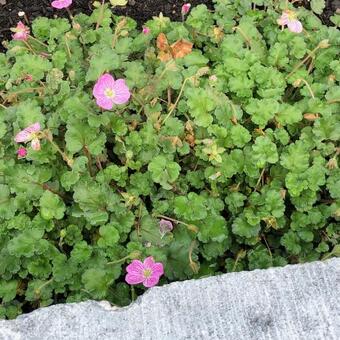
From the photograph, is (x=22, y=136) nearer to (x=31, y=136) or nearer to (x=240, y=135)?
(x=31, y=136)

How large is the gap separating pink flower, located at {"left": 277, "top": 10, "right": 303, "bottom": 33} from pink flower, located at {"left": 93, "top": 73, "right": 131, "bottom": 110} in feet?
2.22

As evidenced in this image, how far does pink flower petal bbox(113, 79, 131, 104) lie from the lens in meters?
2.02

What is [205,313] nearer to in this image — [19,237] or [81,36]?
[19,237]

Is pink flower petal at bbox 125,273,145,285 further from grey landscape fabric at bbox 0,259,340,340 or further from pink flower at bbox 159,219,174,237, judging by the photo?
grey landscape fabric at bbox 0,259,340,340

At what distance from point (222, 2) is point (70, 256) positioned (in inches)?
47.7

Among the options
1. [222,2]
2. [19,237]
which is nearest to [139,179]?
[19,237]

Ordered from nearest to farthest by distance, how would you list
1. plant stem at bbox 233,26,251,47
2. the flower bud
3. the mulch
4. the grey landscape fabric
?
the grey landscape fabric → the flower bud → plant stem at bbox 233,26,251,47 → the mulch

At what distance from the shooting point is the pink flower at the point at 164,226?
1.98 m

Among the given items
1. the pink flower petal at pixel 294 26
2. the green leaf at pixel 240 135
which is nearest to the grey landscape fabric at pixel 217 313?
the green leaf at pixel 240 135

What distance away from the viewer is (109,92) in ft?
6.60

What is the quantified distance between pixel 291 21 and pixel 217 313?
48.7 inches

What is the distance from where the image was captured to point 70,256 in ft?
6.55

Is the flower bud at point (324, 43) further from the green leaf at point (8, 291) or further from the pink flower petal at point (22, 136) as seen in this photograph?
the green leaf at point (8, 291)

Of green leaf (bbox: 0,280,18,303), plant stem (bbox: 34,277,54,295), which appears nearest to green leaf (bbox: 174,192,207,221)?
plant stem (bbox: 34,277,54,295)
